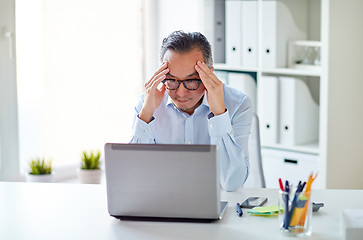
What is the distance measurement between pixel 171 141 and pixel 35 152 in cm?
162

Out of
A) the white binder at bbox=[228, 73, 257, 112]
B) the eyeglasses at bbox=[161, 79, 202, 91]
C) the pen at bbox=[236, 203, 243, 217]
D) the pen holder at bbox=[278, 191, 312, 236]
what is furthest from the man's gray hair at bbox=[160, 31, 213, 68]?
the white binder at bbox=[228, 73, 257, 112]

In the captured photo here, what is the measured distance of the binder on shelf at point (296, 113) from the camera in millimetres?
3381

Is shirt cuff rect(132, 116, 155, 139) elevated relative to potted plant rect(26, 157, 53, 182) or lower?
elevated

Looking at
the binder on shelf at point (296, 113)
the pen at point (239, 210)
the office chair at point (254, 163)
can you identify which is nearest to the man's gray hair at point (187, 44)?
the office chair at point (254, 163)

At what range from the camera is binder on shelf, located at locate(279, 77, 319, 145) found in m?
3.38

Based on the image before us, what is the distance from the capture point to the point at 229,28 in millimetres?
3623

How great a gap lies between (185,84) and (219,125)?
0.62ft

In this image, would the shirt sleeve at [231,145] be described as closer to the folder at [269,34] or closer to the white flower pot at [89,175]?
the folder at [269,34]

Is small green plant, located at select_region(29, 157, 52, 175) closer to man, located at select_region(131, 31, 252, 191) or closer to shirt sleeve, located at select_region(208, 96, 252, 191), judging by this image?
man, located at select_region(131, 31, 252, 191)

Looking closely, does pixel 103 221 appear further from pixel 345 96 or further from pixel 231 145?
pixel 345 96

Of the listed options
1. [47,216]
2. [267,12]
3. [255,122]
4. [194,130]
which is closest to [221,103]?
[194,130]

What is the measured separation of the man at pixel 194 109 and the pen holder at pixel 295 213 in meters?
0.46

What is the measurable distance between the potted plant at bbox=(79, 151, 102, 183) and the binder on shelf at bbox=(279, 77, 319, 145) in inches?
42.2

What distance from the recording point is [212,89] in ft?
7.16
